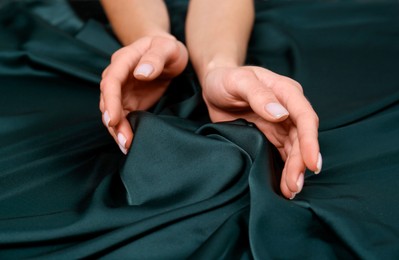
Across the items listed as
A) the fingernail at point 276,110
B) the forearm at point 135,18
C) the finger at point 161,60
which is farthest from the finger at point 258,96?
the forearm at point 135,18

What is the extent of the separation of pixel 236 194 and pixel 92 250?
17 centimetres

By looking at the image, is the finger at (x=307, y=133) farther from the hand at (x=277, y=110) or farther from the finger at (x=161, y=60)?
the finger at (x=161, y=60)

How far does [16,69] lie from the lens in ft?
2.94

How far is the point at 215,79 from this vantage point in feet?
2.35

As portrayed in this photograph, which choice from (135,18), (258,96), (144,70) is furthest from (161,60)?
(135,18)

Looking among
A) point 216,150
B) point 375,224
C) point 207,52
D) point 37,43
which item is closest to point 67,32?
point 37,43

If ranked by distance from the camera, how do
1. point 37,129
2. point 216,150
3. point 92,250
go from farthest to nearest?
point 37,129
point 216,150
point 92,250

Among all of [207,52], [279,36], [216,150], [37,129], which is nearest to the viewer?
[216,150]

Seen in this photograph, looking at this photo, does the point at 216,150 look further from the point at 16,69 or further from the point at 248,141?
the point at 16,69

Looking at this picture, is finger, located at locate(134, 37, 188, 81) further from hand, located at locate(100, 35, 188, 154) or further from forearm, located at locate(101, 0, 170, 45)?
forearm, located at locate(101, 0, 170, 45)

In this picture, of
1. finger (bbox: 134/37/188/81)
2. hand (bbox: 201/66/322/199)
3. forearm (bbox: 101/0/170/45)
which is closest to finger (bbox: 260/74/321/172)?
hand (bbox: 201/66/322/199)

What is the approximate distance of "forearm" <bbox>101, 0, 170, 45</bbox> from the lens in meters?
0.92

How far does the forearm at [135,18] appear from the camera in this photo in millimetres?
923

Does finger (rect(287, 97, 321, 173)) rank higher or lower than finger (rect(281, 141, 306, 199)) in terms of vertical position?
higher
